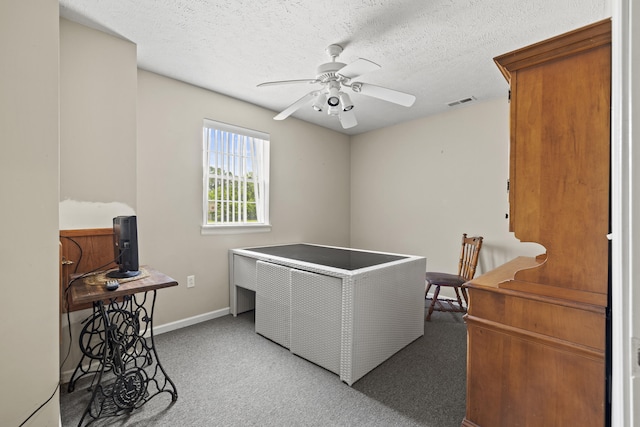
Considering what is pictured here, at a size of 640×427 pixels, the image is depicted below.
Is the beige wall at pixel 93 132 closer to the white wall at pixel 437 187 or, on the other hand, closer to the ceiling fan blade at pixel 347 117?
the ceiling fan blade at pixel 347 117

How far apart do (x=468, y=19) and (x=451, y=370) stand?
8.14ft

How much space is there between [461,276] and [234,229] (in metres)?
2.66

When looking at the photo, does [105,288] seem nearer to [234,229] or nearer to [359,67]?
[234,229]

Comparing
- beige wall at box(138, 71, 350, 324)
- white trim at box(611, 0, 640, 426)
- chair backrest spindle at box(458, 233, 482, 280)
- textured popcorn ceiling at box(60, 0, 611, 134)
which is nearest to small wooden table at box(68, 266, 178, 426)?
beige wall at box(138, 71, 350, 324)

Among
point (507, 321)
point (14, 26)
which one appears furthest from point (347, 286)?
point (14, 26)

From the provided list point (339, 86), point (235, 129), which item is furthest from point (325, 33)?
point (235, 129)

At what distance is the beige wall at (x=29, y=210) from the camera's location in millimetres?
1198

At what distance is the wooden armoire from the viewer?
112 cm

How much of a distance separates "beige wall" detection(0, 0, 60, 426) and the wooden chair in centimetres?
296

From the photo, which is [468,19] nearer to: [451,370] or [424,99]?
[424,99]

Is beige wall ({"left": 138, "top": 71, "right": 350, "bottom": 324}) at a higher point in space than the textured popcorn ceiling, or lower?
lower

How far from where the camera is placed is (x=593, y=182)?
1.14m

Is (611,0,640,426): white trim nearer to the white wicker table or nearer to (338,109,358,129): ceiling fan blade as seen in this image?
the white wicker table

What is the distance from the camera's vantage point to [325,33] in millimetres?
2092
